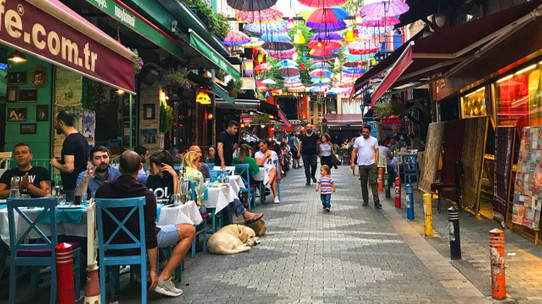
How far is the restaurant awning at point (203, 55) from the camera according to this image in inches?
366

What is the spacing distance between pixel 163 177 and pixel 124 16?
2.86 m

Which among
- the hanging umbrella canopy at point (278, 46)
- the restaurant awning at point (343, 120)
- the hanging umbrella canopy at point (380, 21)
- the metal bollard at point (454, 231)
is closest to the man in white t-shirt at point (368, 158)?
the metal bollard at point (454, 231)

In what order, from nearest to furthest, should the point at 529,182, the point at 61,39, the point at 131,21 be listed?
the point at 61,39
the point at 529,182
the point at 131,21

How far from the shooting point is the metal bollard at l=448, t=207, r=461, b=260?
5574 mm

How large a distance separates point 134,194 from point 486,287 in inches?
153

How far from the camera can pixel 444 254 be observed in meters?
6.12

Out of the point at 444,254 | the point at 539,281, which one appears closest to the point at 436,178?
the point at 444,254

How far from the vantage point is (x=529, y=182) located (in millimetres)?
6617

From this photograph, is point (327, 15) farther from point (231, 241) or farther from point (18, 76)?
point (231, 241)

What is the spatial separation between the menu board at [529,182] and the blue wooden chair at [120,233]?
5.59 metres

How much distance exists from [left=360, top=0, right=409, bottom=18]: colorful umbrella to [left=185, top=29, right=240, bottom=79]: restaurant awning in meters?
4.89

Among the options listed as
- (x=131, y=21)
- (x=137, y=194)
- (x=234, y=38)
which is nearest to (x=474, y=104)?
(x=234, y=38)

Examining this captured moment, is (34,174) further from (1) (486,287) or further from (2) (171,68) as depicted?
(2) (171,68)

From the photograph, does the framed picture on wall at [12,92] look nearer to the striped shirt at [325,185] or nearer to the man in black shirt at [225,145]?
the man in black shirt at [225,145]
